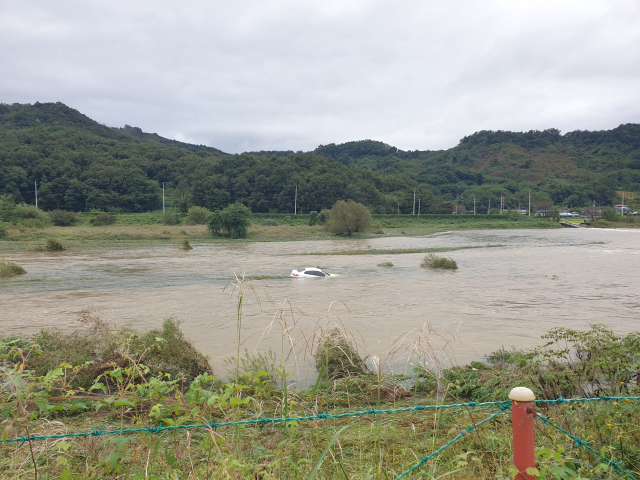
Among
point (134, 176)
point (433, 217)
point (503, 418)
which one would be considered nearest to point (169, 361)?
point (503, 418)

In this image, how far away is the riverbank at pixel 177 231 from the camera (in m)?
47.9

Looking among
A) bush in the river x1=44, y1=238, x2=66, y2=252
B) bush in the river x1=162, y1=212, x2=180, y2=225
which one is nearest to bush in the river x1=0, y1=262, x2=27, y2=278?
bush in the river x1=44, y1=238, x2=66, y2=252

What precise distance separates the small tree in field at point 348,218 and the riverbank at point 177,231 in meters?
1.57

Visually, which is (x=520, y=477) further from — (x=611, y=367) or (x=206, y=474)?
(x=611, y=367)

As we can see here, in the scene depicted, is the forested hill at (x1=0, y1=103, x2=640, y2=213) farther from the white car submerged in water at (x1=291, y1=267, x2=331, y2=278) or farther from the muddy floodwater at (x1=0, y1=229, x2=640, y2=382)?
the white car submerged in water at (x1=291, y1=267, x2=331, y2=278)

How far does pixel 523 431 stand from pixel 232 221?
→ 5474 cm

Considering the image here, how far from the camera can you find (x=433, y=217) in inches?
3814

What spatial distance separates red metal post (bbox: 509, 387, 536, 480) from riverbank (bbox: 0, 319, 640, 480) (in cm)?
25

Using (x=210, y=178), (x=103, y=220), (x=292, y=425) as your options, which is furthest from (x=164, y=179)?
(x=292, y=425)

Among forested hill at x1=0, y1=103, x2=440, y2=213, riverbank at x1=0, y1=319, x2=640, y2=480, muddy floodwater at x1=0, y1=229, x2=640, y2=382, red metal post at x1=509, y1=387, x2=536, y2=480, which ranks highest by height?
forested hill at x1=0, y1=103, x2=440, y2=213

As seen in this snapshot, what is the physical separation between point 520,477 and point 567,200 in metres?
160

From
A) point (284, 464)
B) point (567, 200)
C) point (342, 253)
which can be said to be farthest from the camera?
point (567, 200)

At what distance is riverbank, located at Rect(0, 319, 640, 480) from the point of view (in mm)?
3053

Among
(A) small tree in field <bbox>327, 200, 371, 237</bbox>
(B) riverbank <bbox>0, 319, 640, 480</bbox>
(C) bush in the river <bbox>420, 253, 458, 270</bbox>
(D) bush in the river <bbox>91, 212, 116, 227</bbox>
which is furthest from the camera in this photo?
(D) bush in the river <bbox>91, 212, 116, 227</bbox>
